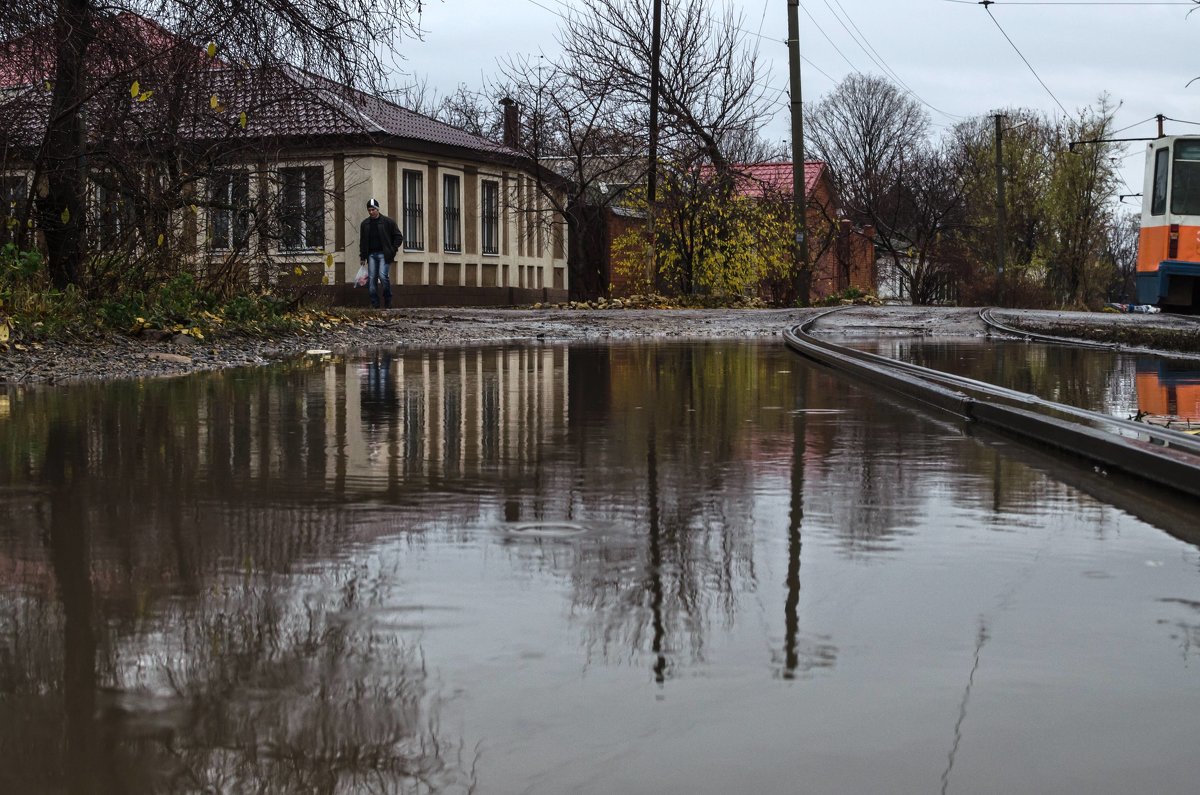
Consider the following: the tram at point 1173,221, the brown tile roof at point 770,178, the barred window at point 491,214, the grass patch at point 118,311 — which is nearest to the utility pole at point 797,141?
the brown tile roof at point 770,178

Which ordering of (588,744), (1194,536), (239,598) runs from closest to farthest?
1. (588,744)
2. (239,598)
3. (1194,536)

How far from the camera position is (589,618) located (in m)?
3.82

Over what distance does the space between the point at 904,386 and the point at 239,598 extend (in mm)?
7673

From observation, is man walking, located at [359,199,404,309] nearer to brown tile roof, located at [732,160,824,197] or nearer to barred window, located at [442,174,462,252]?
barred window, located at [442,174,462,252]

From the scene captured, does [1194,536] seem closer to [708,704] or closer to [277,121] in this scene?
[708,704]

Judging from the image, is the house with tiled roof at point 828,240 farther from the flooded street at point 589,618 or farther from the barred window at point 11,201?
the flooded street at point 589,618

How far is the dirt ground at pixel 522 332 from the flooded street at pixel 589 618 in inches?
237

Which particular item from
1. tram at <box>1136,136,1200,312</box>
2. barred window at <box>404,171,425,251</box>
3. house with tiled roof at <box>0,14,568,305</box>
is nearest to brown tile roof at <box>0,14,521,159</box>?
house with tiled roof at <box>0,14,568,305</box>

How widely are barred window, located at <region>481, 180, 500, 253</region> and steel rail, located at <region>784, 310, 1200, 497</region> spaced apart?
3186 centimetres

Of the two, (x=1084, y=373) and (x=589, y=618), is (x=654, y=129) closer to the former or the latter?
(x=1084, y=373)

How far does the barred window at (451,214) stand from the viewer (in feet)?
136

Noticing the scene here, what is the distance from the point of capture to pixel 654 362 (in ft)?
51.1

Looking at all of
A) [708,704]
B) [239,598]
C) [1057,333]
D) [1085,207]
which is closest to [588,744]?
[708,704]

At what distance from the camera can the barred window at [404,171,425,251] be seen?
131 ft
